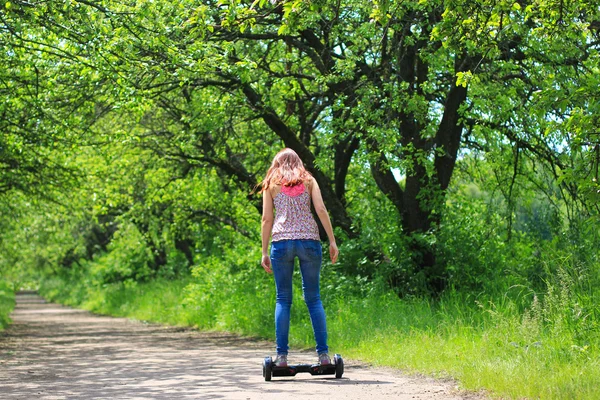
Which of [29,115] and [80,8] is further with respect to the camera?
[29,115]

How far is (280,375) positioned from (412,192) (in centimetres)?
673

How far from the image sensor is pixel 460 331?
31.3 ft

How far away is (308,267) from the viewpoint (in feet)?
26.4

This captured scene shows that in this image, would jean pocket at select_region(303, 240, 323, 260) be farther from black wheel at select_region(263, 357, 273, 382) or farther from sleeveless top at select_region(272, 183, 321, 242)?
black wheel at select_region(263, 357, 273, 382)

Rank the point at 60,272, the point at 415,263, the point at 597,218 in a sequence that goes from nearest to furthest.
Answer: the point at 597,218
the point at 415,263
the point at 60,272

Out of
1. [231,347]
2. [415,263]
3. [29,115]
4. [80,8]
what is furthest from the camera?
[29,115]

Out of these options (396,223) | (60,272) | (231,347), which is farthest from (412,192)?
(60,272)

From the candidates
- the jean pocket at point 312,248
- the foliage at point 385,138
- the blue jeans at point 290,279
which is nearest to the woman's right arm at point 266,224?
the blue jeans at point 290,279

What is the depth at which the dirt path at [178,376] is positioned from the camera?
23.9 feet

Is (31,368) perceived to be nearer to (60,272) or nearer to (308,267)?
(308,267)

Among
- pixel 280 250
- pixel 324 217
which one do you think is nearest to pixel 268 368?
pixel 280 250

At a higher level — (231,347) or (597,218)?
(597,218)

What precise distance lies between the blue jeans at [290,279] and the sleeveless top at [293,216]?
2.5 inches

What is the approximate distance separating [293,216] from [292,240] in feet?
0.75
